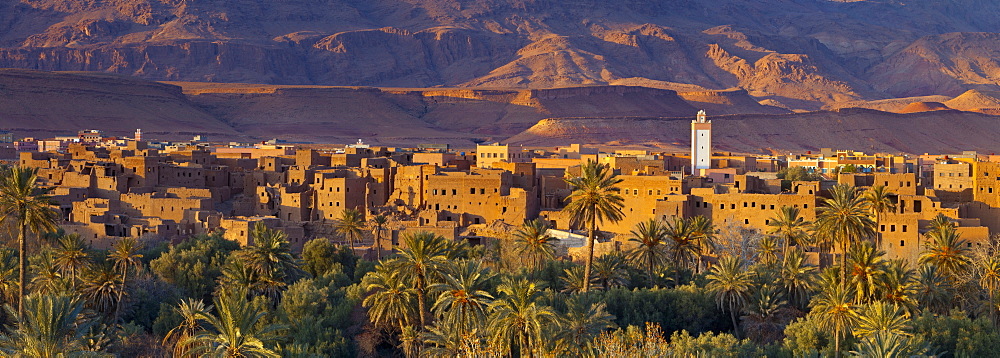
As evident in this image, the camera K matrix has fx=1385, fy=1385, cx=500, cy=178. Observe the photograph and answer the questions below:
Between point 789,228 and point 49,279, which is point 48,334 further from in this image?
point 789,228

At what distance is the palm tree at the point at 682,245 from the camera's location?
4272 cm

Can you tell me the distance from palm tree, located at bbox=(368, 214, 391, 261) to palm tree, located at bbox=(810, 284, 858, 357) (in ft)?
59.8

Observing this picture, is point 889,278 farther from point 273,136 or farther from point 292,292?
point 273,136

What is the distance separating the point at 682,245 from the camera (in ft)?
141

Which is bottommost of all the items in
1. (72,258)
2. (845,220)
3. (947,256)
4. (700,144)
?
(72,258)

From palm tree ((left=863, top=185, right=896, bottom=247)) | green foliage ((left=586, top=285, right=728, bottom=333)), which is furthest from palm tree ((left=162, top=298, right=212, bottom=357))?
palm tree ((left=863, top=185, right=896, bottom=247))

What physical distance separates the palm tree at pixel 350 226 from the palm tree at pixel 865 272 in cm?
1881

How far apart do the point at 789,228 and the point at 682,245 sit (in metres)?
4.08

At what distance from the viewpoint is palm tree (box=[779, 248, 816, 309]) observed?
39656 millimetres

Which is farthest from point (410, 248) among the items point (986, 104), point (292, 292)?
point (986, 104)

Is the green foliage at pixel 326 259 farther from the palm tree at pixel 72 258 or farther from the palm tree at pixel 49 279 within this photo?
the palm tree at pixel 49 279

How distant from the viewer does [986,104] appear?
18912 cm

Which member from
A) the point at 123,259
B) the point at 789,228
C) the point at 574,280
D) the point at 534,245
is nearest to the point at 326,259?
the point at 534,245

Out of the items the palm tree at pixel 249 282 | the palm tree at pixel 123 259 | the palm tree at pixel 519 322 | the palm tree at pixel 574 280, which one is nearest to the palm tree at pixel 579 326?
the palm tree at pixel 519 322
